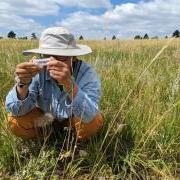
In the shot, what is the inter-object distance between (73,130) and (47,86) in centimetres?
39

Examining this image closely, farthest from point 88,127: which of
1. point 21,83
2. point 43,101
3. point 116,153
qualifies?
point 21,83

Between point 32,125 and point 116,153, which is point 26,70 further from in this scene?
point 116,153

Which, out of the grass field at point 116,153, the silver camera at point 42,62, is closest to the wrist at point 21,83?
the silver camera at point 42,62

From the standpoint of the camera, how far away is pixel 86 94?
3236mm

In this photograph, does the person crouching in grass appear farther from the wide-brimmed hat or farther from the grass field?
the grass field

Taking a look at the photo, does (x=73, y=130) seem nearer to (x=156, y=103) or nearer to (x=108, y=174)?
(x=108, y=174)

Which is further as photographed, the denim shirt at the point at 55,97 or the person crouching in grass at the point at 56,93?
the denim shirt at the point at 55,97

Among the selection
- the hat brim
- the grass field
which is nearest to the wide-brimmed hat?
the hat brim

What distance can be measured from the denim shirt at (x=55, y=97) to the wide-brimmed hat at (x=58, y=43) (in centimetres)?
20

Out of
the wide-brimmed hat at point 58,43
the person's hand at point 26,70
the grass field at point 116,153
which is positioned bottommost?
the grass field at point 116,153

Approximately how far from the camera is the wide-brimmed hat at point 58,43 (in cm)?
313

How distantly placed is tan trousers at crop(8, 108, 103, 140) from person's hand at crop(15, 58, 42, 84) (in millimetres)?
543

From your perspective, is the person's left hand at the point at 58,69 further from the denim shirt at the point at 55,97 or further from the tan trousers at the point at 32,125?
the tan trousers at the point at 32,125

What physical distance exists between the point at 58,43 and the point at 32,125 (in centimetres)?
69
